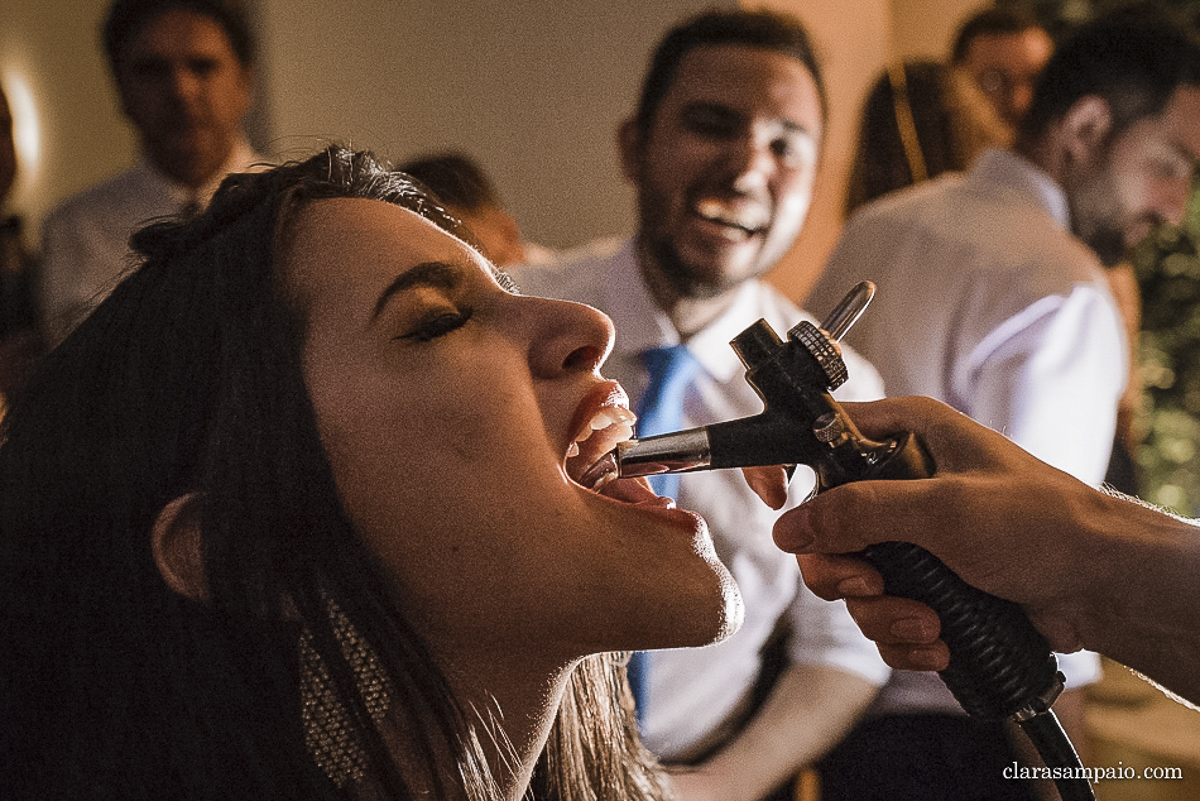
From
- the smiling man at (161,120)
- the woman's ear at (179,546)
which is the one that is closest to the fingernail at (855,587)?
the woman's ear at (179,546)

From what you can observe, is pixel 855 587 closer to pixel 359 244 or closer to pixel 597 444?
pixel 597 444

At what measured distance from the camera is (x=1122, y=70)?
199 centimetres

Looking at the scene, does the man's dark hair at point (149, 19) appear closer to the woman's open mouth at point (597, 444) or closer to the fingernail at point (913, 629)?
the woman's open mouth at point (597, 444)

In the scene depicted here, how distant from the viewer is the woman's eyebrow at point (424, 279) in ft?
2.85

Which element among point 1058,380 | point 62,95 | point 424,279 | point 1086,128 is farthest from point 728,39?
point 62,95

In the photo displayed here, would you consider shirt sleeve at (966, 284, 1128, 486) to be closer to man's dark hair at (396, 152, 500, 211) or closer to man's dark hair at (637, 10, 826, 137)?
man's dark hair at (637, 10, 826, 137)

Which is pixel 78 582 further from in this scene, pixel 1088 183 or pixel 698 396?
pixel 1088 183

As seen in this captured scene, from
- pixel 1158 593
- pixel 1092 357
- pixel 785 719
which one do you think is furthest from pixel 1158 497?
pixel 1158 593

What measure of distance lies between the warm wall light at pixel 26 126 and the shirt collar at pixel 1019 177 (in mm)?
2209

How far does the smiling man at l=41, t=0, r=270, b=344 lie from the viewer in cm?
208

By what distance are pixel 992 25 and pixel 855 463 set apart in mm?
2530

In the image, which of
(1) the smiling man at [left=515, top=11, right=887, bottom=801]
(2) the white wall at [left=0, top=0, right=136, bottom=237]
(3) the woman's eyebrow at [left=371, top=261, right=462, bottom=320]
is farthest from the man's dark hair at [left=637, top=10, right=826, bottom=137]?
(2) the white wall at [left=0, top=0, right=136, bottom=237]

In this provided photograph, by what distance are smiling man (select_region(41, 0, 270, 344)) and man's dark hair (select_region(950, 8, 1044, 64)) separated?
6.21ft

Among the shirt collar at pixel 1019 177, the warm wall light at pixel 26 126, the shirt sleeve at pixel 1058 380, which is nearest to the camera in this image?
the shirt sleeve at pixel 1058 380
